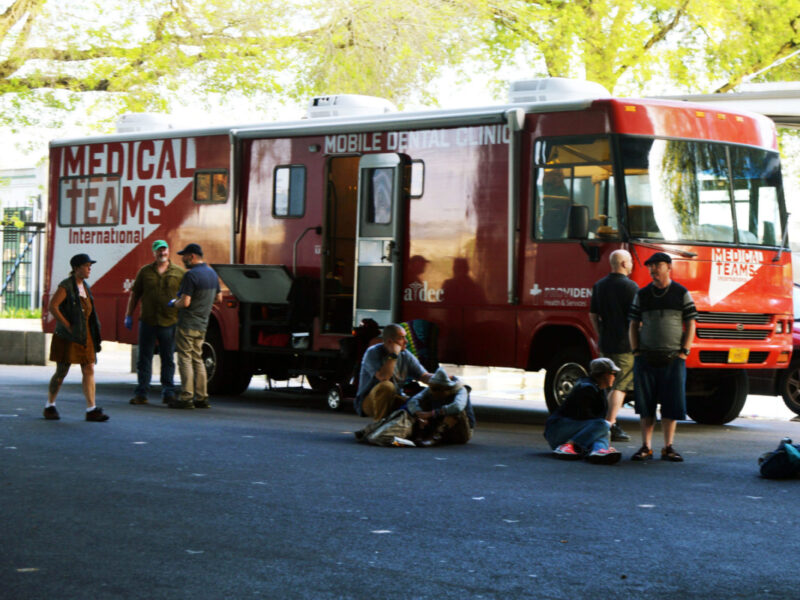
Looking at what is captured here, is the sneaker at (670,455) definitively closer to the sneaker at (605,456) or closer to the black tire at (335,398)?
the sneaker at (605,456)

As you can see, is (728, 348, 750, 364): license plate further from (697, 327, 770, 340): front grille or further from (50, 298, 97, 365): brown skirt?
(50, 298, 97, 365): brown skirt

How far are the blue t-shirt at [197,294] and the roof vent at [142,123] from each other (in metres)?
3.86

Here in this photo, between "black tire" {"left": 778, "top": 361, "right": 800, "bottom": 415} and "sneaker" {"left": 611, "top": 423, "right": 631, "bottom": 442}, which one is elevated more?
"black tire" {"left": 778, "top": 361, "right": 800, "bottom": 415}

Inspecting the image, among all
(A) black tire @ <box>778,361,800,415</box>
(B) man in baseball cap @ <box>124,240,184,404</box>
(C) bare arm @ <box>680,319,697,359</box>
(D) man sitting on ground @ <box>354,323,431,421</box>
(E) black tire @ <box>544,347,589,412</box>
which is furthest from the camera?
(A) black tire @ <box>778,361,800,415</box>

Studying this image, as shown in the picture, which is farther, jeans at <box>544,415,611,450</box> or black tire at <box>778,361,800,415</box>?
black tire at <box>778,361,800,415</box>

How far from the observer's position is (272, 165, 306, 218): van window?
16297mm

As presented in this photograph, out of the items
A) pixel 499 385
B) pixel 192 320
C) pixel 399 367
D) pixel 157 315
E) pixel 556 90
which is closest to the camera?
pixel 399 367

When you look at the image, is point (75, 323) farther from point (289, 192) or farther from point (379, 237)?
point (289, 192)

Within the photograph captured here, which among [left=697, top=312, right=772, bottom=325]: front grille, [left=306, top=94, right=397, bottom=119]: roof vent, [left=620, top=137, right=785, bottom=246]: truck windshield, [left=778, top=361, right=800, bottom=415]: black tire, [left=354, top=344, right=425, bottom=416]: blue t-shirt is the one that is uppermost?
[left=306, top=94, right=397, bottom=119]: roof vent

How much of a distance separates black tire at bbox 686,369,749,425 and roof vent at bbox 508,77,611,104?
10.4 feet

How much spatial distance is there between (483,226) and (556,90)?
1616 millimetres

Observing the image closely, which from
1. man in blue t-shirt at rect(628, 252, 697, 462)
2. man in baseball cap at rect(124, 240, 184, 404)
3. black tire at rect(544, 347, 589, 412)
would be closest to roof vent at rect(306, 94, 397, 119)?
man in baseball cap at rect(124, 240, 184, 404)

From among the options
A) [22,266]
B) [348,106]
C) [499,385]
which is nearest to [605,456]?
[348,106]

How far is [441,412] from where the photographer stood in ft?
38.9
